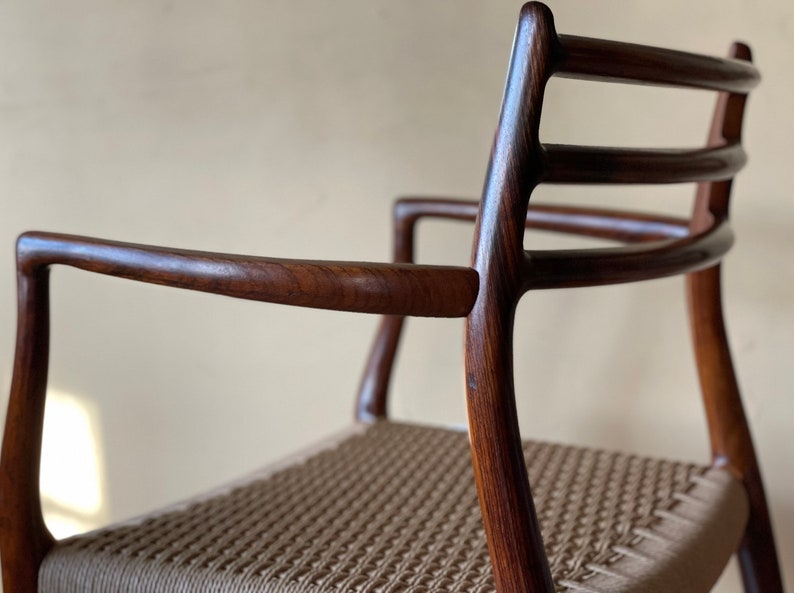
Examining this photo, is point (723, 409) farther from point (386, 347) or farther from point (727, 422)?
point (386, 347)

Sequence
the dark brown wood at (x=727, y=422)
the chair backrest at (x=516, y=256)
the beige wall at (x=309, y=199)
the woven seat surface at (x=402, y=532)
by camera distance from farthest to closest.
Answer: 1. the beige wall at (x=309, y=199)
2. the dark brown wood at (x=727, y=422)
3. the woven seat surface at (x=402, y=532)
4. the chair backrest at (x=516, y=256)

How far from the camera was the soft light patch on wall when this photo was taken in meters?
1.60

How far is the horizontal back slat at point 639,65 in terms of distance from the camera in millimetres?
580

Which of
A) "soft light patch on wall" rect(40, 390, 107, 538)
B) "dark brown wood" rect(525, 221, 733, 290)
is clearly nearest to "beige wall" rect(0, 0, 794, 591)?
"soft light patch on wall" rect(40, 390, 107, 538)

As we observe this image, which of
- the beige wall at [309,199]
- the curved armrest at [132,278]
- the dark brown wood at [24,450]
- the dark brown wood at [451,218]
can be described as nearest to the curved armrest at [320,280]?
the curved armrest at [132,278]

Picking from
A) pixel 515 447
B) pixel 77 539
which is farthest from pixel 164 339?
pixel 515 447

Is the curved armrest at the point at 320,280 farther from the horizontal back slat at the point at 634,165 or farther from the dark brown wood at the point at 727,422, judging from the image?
the dark brown wood at the point at 727,422

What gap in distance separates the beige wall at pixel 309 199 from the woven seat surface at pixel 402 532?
346 mm

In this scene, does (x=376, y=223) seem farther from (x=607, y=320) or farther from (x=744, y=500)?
(x=744, y=500)

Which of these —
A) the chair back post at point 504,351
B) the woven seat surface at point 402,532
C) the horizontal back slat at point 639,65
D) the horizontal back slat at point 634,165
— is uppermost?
the horizontal back slat at point 639,65

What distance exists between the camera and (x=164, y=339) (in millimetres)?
1523

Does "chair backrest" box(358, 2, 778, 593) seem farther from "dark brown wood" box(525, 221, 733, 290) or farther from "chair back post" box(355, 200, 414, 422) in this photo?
"chair back post" box(355, 200, 414, 422)

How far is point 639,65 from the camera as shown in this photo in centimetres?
62

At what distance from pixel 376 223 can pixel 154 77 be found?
1.25 feet
